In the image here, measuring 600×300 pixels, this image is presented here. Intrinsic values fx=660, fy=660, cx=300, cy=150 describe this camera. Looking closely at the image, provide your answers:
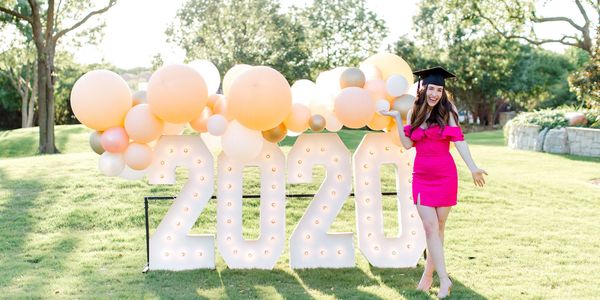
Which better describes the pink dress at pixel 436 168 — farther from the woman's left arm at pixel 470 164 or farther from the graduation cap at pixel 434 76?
the graduation cap at pixel 434 76

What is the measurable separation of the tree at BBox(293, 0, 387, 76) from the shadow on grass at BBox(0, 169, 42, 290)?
3060 cm

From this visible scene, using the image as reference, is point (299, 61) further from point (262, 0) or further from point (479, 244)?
point (479, 244)

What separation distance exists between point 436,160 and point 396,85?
3.48 ft

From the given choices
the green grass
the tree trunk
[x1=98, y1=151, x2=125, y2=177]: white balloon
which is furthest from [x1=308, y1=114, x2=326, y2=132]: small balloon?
the tree trunk

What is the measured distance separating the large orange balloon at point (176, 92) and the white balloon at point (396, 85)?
5.82 ft

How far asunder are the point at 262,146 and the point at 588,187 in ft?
29.6

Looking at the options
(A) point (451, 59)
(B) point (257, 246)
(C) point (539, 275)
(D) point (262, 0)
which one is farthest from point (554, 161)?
(A) point (451, 59)

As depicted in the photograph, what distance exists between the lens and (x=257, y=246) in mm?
6617

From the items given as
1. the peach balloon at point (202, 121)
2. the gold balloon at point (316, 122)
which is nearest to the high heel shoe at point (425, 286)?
the gold balloon at point (316, 122)

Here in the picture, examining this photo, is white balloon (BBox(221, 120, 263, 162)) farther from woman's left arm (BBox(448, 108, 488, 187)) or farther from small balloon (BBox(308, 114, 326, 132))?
woman's left arm (BBox(448, 108, 488, 187))

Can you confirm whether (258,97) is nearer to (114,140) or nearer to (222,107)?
(222,107)

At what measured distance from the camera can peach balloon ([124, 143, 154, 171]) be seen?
6.11 meters

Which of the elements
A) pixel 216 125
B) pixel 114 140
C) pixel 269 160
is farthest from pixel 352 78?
pixel 114 140

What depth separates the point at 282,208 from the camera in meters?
6.60
